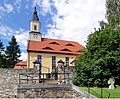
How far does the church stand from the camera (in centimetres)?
3241

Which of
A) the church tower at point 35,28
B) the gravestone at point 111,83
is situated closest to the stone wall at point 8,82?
the gravestone at point 111,83

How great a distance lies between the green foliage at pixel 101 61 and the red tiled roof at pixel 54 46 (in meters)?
12.2

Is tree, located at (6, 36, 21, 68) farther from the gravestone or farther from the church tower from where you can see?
the gravestone

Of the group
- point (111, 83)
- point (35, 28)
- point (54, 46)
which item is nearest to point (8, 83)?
point (111, 83)

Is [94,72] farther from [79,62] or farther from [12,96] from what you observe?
[12,96]

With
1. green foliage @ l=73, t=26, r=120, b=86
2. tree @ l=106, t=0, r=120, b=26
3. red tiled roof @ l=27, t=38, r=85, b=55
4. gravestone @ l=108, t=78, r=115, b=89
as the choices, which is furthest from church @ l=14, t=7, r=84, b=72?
gravestone @ l=108, t=78, r=115, b=89

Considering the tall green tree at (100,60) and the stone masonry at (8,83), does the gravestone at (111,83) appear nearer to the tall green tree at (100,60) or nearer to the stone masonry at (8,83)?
the tall green tree at (100,60)

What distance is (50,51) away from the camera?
109 ft

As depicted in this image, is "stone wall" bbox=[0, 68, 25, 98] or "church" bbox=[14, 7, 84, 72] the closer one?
"stone wall" bbox=[0, 68, 25, 98]

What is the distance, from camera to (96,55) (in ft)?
67.7

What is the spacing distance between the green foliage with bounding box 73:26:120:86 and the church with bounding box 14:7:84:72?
32.5ft

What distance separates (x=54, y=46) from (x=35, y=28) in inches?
253

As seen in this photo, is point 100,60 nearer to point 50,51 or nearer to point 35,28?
point 50,51

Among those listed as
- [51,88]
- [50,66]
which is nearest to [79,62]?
[51,88]
